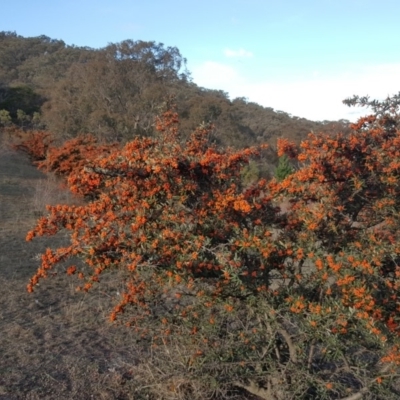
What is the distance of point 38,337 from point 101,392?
128 centimetres

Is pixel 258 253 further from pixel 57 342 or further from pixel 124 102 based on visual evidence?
pixel 124 102

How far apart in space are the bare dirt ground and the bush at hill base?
2.89ft

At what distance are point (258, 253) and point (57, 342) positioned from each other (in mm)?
2793

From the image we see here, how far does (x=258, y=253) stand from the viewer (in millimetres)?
3455

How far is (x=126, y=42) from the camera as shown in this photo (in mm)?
29859

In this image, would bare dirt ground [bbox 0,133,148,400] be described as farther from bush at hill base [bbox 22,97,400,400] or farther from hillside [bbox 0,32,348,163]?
hillside [bbox 0,32,348,163]

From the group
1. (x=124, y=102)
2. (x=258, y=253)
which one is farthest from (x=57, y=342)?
(x=124, y=102)

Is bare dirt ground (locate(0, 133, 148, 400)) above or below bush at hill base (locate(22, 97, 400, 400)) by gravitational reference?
below

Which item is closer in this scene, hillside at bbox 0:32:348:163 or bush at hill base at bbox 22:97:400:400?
bush at hill base at bbox 22:97:400:400

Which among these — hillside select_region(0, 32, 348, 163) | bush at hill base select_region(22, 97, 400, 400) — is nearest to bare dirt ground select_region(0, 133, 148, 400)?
bush at hill base select_region(22, 97, 400, 400)

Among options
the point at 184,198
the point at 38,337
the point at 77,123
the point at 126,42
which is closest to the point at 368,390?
the point at 184,198

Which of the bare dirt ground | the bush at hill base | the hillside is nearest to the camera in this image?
the bush at hill base

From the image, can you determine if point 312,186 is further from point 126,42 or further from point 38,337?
point 126,42

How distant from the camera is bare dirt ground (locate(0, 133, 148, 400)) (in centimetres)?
452
